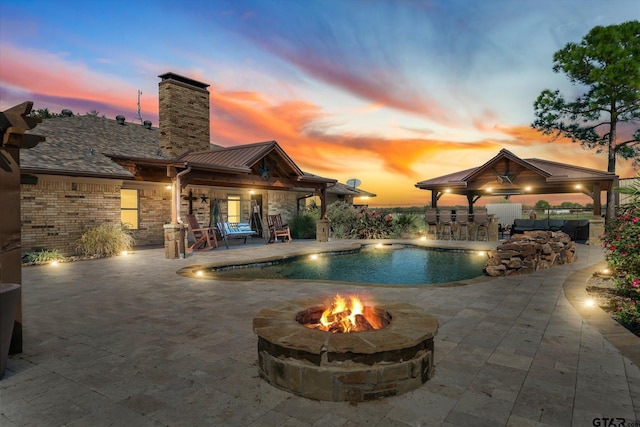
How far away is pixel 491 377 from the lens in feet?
9.03

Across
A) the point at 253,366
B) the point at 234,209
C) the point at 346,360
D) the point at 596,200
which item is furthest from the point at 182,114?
the point at 596,200

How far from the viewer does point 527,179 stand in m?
14.3

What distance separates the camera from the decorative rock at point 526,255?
7352 millimetres

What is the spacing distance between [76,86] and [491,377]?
1354cm

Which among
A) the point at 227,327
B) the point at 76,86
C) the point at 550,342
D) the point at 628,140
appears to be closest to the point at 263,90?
the point at 76,86

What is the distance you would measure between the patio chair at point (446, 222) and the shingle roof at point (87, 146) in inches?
466

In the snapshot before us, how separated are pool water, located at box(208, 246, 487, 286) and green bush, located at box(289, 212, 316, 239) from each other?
204 inches

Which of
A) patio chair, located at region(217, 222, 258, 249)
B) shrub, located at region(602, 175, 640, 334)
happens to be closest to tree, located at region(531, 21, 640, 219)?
shrub, located at region(602, 175, 640, 334)

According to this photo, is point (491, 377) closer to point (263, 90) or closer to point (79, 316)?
point (79, 316)

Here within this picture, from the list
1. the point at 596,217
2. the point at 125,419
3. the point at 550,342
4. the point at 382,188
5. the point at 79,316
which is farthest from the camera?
the point at 382,188

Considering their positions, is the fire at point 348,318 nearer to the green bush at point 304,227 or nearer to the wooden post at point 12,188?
the wooden post at point 12,188

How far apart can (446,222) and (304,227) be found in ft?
21.3

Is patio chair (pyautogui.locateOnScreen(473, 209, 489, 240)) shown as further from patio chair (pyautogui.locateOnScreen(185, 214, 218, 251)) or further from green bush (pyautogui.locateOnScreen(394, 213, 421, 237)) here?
patio chair (pyautogui.locateOnScreen(185, 214, 218, 251))

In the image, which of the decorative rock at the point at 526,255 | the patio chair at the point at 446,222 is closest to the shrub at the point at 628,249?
the decorative rock at the point at 526,255
